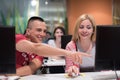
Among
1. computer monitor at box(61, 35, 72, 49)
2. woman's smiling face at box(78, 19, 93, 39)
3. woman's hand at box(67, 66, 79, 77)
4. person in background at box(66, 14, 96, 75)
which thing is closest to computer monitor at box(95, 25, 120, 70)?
woman's hand at box(67, 66, 79, 77)

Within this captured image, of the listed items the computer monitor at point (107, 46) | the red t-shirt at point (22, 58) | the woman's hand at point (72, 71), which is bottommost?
the woman's hand at point (72, 71)

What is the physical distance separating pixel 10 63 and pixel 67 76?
618 mm

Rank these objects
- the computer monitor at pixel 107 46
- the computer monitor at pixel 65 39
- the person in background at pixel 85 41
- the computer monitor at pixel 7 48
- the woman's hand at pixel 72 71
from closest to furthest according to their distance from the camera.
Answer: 1. the computer monitor at pixel 7 48
2. the computer monitor at pixel 107 46
3. the woman's hand at pixel 72 71
4. the person in background at pixel 85 41
5. the computer monitor at pixel 65 39

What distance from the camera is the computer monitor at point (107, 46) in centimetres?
184

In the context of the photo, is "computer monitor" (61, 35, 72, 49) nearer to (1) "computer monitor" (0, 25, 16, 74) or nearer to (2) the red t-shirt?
→ (2) the red t-shirt

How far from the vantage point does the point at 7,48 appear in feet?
5.59

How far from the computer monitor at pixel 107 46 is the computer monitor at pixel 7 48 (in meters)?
0.69

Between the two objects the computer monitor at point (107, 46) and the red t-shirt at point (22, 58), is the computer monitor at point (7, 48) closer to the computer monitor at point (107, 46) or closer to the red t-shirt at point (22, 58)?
the red t-shirt at point (22, 58)

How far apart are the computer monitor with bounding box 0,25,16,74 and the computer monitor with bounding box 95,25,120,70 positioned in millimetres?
691

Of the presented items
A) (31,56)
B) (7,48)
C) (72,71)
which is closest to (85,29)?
(72,71)

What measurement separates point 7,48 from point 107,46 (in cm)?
81

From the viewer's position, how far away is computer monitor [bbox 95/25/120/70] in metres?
1.84

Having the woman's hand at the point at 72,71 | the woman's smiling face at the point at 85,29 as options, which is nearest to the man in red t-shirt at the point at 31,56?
the woman's hand at the point at 72,71

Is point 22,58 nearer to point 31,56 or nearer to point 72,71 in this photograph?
point 31,56
